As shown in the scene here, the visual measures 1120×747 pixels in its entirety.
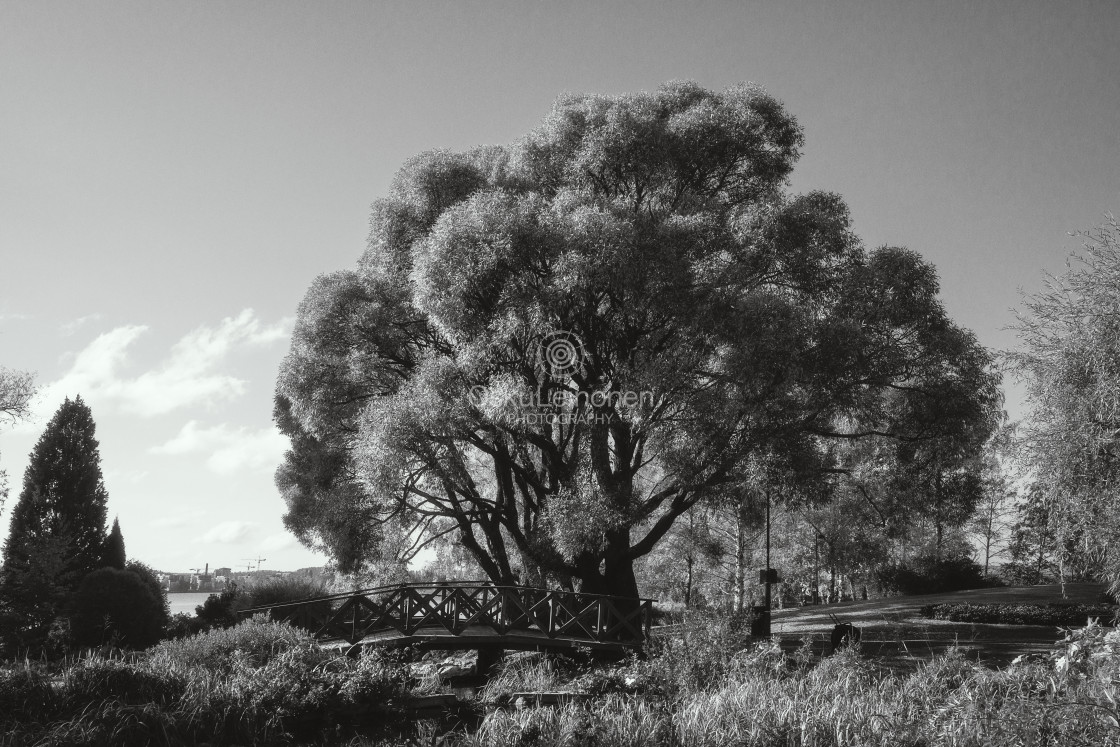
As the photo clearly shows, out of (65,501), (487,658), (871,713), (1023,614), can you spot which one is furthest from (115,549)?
(1023,614)

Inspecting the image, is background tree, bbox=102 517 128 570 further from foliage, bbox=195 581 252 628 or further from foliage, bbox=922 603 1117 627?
foliage, bbox=922 603 1117 627

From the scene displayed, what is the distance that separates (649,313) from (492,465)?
1012cm

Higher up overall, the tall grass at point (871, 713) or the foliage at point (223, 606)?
the tall grass at point (871, 713)

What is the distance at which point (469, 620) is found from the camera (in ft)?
54.0

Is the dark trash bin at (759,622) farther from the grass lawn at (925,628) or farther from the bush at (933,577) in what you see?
the bush at (933,577)

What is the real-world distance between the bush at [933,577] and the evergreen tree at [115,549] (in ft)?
102

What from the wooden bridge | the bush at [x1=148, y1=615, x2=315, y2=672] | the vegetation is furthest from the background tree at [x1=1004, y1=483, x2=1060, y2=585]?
the bush at [x1=148, y1=615, x2=315, y2=672]

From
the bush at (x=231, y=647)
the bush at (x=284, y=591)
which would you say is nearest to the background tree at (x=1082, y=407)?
the bush at (x=231, y=647)

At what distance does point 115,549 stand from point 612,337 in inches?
961

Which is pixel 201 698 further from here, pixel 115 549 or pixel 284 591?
pixel 115 549

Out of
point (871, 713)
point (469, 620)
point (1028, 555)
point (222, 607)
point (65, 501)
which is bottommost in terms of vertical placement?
point (222, 607)

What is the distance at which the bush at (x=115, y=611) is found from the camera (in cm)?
2255

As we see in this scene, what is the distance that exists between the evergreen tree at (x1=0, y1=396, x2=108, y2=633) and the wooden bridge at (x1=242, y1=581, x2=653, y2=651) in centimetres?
1539

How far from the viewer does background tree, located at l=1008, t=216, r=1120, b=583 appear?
12.5 metres
